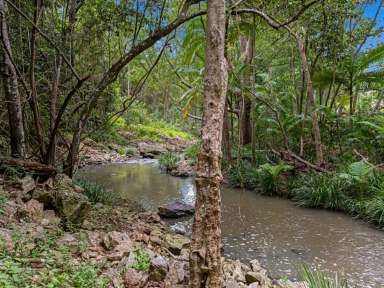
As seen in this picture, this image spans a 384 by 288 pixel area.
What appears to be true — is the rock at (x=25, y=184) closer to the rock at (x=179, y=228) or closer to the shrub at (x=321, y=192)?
the rock at (x=179, y=228)

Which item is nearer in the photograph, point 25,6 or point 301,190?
point 25,6

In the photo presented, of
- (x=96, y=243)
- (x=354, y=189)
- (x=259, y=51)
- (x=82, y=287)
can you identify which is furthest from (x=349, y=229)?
(x=259, y=51)

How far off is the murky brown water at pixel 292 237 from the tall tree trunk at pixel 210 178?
0.31 m

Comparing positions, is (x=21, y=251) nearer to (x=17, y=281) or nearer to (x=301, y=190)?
(x=17, y=281)

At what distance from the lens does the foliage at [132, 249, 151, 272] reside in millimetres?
3139

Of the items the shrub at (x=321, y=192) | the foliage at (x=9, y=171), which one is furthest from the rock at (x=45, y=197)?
the shrub at (x=321, y=192)

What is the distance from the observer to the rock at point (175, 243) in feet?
14.7

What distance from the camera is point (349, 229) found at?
19.5 ft

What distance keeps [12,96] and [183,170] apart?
27.2 feet

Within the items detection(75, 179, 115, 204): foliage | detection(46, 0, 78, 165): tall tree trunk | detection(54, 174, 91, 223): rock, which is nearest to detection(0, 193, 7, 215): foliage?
detection(54, 174, 91, 223): rock

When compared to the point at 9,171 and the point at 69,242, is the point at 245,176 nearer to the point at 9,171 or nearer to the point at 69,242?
the point at 9,171

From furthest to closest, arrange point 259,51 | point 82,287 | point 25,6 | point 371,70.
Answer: point 259,51 < point 371,70 < point 25,6 < point 82,287

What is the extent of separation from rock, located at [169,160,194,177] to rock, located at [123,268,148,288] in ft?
30.1

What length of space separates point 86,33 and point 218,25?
12.1 ft
